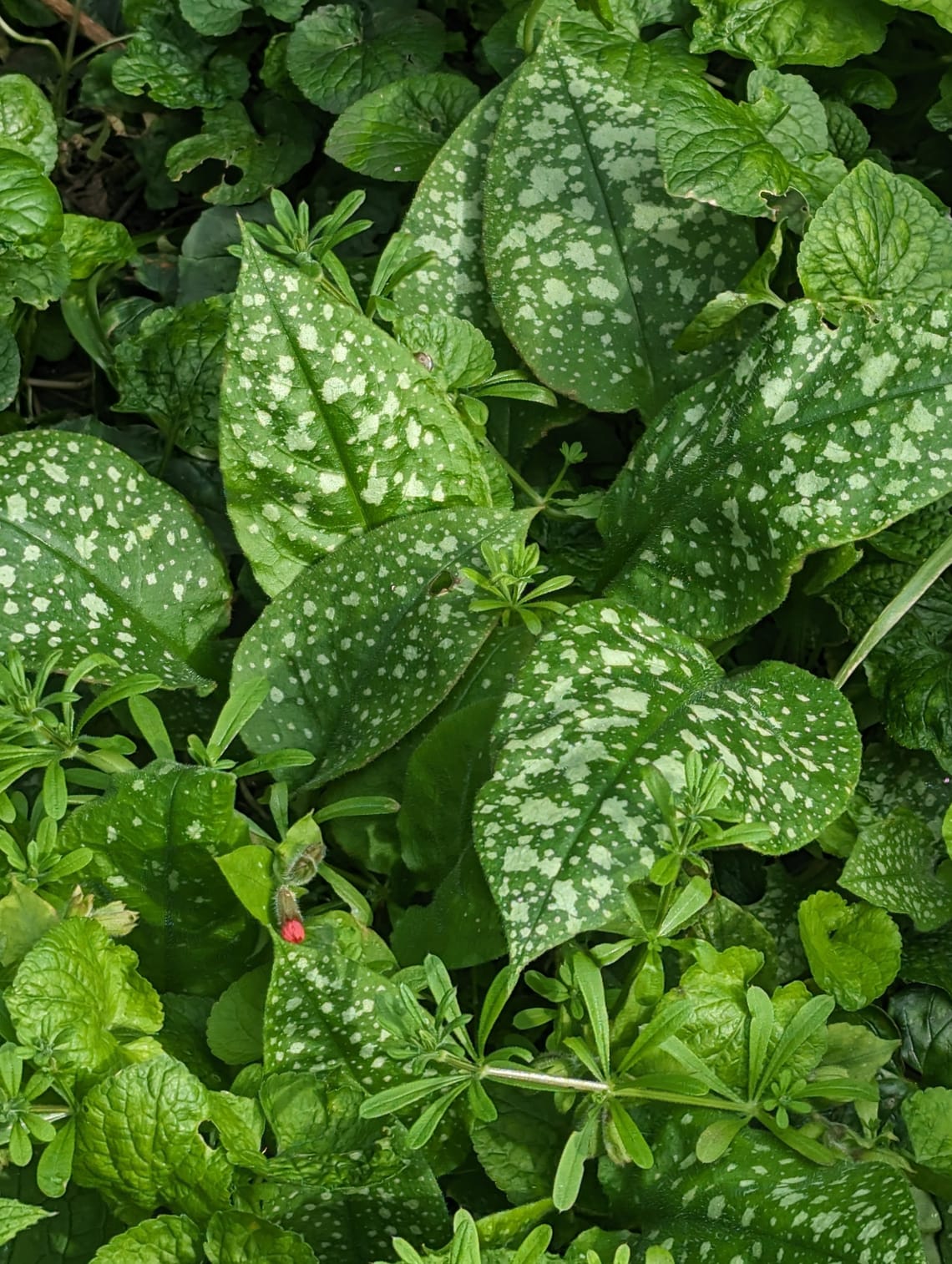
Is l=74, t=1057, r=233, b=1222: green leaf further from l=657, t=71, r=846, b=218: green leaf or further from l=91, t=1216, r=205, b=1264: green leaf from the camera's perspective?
l=657, t=71, r=846, b=218: green leaf

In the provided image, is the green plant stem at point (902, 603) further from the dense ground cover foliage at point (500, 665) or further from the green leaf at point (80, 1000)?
the green leaf at point (80, 1000)

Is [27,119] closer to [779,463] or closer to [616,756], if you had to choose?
[779,463]

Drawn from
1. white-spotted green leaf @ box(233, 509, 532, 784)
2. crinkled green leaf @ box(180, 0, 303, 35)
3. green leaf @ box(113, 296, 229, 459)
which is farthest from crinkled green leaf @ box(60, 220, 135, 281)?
white-spotted green leaf @ box(233, 509, 532, 784)

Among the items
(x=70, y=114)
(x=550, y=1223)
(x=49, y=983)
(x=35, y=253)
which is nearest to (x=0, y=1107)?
(x=49, y=983)

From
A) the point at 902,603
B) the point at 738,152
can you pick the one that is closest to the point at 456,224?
the point at 738,152

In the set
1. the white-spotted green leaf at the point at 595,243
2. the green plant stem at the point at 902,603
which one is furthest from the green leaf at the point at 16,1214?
the white-spotted green leaf at the point at 595,243

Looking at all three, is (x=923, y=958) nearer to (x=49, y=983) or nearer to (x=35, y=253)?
(x=49, y=983)
